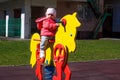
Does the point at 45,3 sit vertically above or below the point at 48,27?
above

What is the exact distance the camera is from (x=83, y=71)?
11.5m

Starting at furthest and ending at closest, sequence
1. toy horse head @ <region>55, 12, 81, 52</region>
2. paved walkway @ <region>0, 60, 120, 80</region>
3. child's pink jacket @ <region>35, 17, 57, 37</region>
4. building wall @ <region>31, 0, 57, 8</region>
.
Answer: building wall @ <region>31, 0, 57, 8</region> → paved walkway @ <region>0, 60, 120, 80</region> → child's pink jacket @ <region>35, 17, 57, 37</region> → toy horse head @ <region>55, 12, 81, 52</region>

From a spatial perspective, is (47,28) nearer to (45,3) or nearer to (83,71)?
(83,71)

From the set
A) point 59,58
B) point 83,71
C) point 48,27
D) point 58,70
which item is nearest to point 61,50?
point 59,58

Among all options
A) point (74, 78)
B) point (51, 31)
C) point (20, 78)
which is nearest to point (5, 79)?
point (20, 78)

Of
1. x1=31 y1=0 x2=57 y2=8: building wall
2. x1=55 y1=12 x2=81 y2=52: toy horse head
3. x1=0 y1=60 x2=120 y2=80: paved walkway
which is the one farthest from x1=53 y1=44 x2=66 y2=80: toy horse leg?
x1=31 y1=0 x2=57 y2=8: building wall

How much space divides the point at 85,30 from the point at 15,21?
5.95 m

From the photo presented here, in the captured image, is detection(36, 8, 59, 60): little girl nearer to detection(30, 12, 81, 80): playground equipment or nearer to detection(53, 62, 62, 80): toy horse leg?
detection(30, 12, 81, 80): playground equipment

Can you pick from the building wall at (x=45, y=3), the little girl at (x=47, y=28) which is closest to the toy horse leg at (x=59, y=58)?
the little girl at (x=47, y=28)

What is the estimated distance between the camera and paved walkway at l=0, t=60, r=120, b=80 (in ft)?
33.4

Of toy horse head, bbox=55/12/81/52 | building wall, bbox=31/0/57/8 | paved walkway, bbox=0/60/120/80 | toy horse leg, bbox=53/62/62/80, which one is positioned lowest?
paved walkway, bbox=0/60/120/80

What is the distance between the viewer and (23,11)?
2786 cm

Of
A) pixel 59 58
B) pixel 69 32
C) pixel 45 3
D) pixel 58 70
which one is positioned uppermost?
pixel 45 3

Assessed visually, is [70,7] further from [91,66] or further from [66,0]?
[91,66]
